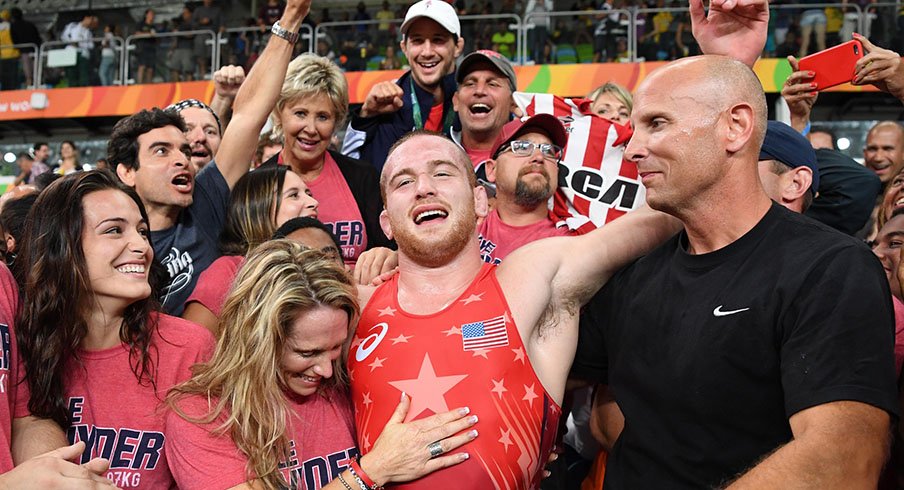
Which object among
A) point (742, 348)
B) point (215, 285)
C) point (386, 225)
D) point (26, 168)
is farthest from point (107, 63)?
point (742, 348)

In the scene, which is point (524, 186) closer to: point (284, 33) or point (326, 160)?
point (326, 160)

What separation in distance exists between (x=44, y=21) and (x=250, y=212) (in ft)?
63.4

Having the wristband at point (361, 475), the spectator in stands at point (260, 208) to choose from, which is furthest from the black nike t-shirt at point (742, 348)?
the spectator in stands at point (260, 208)

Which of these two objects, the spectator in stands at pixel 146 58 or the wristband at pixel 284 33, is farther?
the spectator in stands at pixel 146 58

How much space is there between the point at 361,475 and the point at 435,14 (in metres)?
2.58

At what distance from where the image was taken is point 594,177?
392 cm

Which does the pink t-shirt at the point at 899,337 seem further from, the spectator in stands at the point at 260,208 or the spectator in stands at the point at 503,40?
the spectator in stands at the point at 503,40

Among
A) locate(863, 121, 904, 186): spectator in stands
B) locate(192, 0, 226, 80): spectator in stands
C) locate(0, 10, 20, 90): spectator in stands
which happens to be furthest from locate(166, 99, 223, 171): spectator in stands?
locate(0, 10, 20, 90): spectator in stands

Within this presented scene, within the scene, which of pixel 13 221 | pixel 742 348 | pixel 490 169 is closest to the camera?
pixel 742 348

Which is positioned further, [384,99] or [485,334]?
[384,99]

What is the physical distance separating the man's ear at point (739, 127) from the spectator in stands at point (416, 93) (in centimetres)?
232

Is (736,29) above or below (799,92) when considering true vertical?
above

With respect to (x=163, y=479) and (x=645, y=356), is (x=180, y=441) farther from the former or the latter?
(x=645, y=356)

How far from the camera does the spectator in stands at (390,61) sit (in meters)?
13.8
